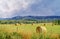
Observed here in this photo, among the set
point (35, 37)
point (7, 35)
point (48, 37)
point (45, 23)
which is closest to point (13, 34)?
point (7, 35)

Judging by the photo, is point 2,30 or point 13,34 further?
point 2,30

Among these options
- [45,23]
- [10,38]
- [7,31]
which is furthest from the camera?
[45,23]

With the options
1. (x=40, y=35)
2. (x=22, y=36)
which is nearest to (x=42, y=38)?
(x=40, y=35)

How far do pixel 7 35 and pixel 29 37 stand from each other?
72 centimetres

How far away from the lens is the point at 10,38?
260 inches

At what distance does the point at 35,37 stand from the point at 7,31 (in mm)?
1075

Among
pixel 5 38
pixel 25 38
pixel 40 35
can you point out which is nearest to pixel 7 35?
pixel 5 38

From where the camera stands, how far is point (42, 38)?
6715mm

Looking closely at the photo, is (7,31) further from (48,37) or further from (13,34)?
(48,37)

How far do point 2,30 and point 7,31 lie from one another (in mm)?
348

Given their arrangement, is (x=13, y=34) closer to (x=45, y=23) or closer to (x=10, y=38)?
(x=10, y=38)

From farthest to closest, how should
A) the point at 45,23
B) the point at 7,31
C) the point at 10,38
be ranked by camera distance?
the point at 45,23 < the point at 7,31 < the point at 10,38

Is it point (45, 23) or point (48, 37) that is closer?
point (48, 37)

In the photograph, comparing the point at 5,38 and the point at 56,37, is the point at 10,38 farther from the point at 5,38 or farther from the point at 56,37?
the point at 56,37
